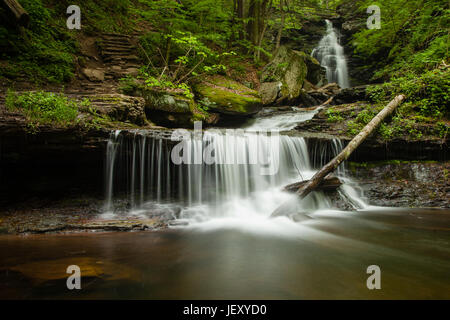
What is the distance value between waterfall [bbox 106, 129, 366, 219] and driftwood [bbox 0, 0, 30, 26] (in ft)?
19.2

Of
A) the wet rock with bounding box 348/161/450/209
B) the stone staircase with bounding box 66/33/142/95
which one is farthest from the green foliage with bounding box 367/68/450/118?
the stone staircase with bounding box 66/33/142/95

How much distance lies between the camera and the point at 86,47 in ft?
30.5

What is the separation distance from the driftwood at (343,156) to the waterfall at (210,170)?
0.61 meters

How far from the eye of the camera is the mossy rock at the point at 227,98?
906 centimetres

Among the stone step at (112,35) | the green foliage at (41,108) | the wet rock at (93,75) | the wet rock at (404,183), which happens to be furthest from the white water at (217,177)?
the stone step at (112,35)

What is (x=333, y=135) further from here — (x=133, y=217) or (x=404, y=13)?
(x=404, y=13)

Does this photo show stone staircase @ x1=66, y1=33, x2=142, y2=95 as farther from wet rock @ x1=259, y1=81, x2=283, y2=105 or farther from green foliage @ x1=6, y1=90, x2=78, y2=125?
wet rock @ x1=259, y1=81, x2=283, y2=105

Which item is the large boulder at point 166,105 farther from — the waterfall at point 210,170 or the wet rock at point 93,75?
the waterfall at point 210,170

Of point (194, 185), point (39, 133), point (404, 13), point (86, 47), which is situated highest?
point (404, 13)
